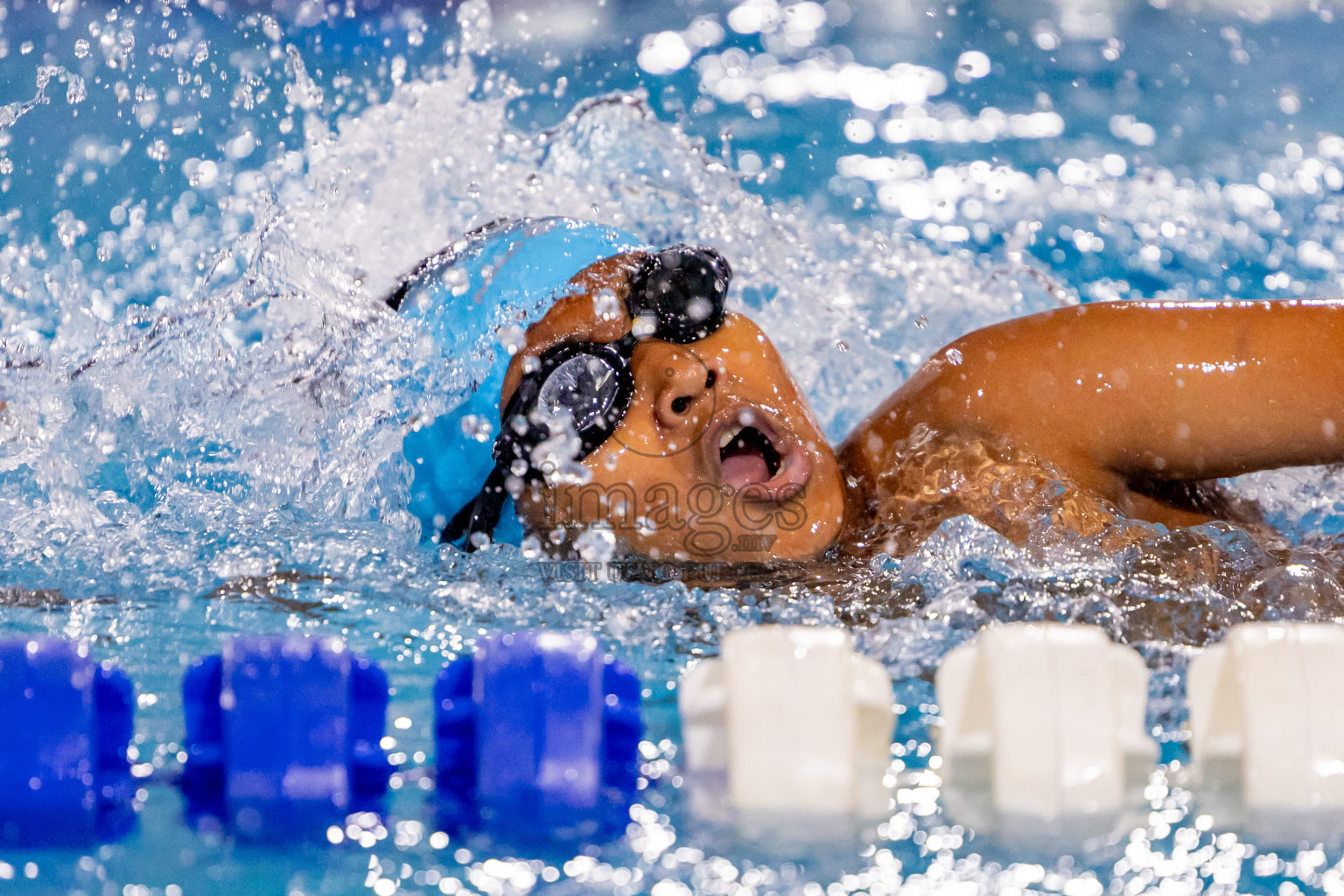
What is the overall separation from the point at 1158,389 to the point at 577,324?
718 mm

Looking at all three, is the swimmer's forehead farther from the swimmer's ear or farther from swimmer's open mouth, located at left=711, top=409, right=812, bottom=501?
swimmer's open mouth, located at left=711, top=409, right=812, bottom=501

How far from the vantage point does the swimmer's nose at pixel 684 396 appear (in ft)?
4.88

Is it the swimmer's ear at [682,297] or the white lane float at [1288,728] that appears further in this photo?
the swimmer's ear at [682,297]

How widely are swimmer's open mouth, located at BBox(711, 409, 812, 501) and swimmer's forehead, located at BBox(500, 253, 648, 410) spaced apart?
0.19m

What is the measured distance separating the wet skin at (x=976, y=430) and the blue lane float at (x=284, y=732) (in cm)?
65

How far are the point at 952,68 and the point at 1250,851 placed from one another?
423cm

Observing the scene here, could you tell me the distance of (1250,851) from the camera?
0.82m

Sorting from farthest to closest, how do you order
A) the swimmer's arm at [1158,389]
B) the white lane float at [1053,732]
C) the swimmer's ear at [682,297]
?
1. the swimmer's ear at [682,297]
2. the swimmer's arm at [1158,389]
3. the white lane float at [1053,732]

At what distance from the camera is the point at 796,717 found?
2.78 ft

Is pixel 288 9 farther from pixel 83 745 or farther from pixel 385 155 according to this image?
pixel 83 745

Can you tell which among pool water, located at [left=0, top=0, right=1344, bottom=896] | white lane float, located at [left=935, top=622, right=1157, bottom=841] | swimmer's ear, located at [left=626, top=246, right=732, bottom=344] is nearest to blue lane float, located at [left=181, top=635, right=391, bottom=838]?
pool water, located at [left=0, top=0, right=1344, bottom=896]

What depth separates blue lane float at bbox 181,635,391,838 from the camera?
Answer: 2.86ft

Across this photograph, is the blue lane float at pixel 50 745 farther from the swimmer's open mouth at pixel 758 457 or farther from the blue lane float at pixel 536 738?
the swimmer's open mouth at pixel 758 457

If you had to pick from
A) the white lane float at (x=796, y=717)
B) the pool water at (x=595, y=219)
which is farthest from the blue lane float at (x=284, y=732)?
the white lane float at (x=796, y=717)
